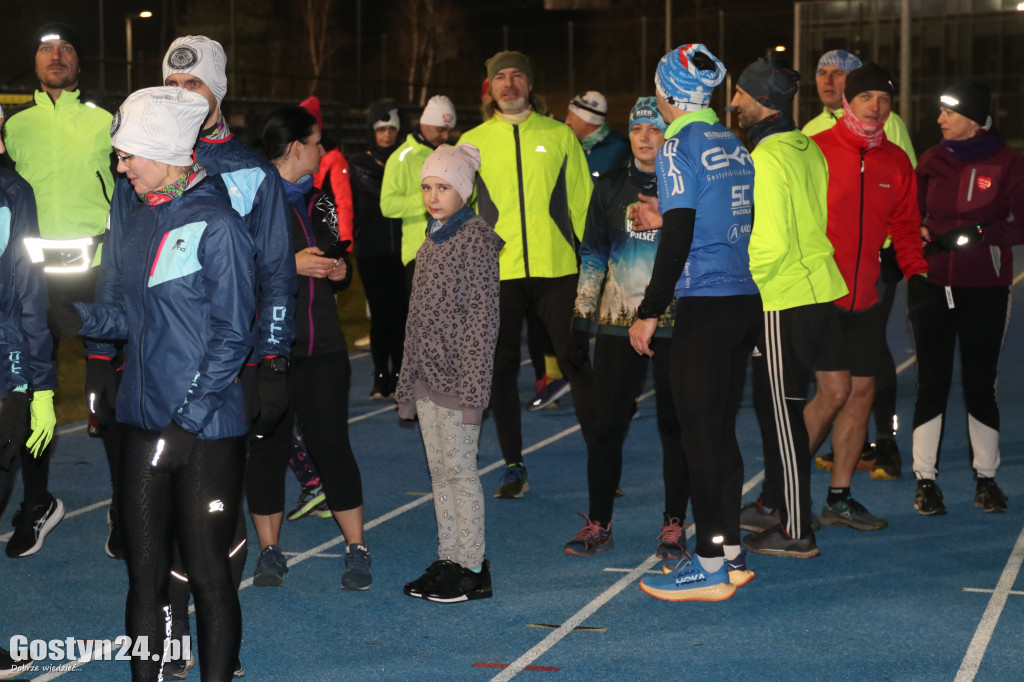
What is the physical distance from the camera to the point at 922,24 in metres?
43.9

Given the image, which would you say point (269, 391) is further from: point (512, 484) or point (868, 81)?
point (868, 81)

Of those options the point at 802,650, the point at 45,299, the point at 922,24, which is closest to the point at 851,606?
the point at 802,650

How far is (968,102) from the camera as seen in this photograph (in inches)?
263

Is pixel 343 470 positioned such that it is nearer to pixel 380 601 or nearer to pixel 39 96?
pixel 380 601

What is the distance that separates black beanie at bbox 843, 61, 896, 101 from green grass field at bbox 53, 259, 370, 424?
5710 millimetres

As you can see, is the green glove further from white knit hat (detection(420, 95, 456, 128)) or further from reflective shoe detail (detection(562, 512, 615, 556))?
white knit hat (detection(420, 95, 456, 128))

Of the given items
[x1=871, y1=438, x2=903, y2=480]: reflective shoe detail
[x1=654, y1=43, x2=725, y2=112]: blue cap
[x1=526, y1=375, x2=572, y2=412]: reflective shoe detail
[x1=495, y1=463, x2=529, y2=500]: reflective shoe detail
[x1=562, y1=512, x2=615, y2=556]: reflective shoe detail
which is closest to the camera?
[x1=654, y1=43, x2=725, y2=112]: blue cap

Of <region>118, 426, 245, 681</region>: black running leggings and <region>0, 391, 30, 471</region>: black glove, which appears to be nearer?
<region>118, 426, 245, 681</region>: black running leggings

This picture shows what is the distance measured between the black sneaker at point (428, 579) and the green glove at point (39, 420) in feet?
5.39

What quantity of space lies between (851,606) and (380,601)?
6.30 ft

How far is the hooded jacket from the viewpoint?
372 centimetres

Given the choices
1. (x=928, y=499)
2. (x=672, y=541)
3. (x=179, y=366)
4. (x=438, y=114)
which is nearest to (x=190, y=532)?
(x=179, y=366)

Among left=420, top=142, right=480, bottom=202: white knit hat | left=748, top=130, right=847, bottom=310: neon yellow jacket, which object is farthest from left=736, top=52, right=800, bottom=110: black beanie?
left=420, top=142, right=480, bottom=202: white knit hat

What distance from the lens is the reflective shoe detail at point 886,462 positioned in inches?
301
